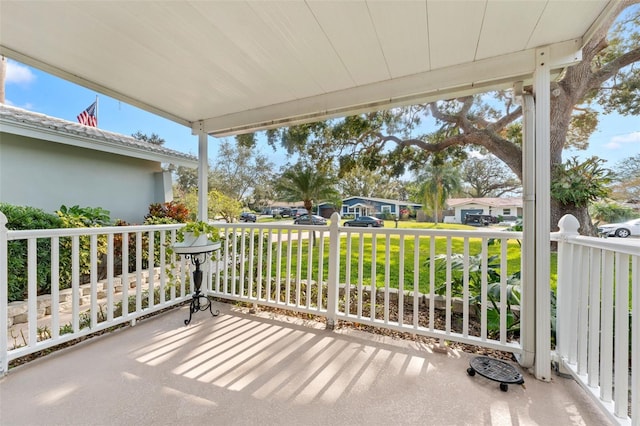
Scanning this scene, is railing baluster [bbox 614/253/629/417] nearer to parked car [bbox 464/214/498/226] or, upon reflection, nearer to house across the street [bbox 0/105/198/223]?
parked car [bbox 464/214/498/226]

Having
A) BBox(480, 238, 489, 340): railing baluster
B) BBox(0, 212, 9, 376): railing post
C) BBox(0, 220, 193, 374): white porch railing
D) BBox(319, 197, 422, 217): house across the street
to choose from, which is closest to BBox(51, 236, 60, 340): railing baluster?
BBox(0, 220, 193, 374): white porch railing

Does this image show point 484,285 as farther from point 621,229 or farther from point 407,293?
point 621,229

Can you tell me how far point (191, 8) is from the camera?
1.50 m

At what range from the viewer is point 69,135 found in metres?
3.94

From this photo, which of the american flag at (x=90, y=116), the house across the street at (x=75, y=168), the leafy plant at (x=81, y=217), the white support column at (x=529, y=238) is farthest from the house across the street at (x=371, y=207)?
the american flag at (x=90, y=116)

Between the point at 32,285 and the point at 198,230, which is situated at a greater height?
the point at 198,230

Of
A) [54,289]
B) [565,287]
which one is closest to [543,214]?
[565,287]

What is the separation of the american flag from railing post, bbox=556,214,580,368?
7.67 m

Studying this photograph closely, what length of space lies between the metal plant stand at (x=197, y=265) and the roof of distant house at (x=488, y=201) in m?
2.98

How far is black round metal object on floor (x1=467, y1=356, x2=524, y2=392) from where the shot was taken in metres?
1.71

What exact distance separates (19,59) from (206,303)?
2.76 meters

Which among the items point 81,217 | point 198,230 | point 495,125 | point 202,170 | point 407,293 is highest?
point 495,125

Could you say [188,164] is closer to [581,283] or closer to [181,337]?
[181,337]

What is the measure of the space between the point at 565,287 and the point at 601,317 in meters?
0.42
